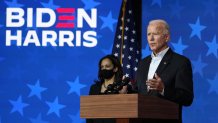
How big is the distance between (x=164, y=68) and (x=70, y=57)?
2811 mm

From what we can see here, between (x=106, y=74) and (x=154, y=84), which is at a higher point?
(x=106, y=74)

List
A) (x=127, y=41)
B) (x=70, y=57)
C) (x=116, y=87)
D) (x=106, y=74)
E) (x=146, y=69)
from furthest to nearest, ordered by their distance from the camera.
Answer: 1. (x=70, y=57)
2. (x=127, y=41)
3. (x=106, y=74)
4. (x=146, y=69)
5. (x=116, y=87)

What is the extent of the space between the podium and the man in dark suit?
39 cm

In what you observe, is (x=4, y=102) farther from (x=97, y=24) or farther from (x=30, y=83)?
(x=97, y=24)

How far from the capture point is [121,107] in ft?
6.30

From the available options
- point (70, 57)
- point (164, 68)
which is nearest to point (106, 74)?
point (164, 68)

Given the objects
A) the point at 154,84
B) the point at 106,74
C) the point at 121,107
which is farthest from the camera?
the point at 106,74

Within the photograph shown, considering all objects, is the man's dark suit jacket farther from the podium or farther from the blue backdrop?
the blue backdrop

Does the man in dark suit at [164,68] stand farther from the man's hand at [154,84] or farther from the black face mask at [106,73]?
the black face mask at [106,73]

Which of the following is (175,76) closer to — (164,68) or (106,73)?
(164,68)

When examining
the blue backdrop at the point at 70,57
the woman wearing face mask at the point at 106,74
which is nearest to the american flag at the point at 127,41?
the blue backdrop at the point at 70,57

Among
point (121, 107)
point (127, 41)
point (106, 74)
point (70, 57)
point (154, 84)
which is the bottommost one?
point (121, 107)

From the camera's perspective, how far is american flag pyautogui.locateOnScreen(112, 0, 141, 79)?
507 cm

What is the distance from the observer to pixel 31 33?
5305 millimetres
